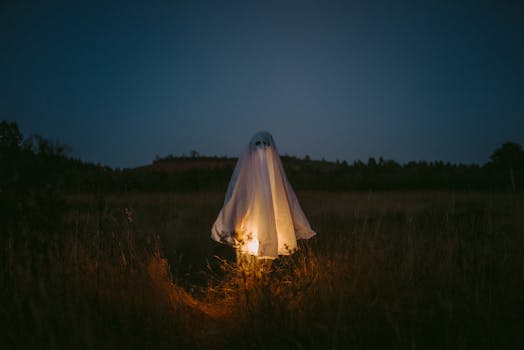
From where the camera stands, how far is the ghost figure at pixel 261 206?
297 centimetres

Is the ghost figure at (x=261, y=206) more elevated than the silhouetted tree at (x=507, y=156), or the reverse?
the silhouetted tree at (x=507, y=156)

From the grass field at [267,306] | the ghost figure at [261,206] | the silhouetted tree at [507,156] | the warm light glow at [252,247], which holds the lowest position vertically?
the grass field at [267,306]

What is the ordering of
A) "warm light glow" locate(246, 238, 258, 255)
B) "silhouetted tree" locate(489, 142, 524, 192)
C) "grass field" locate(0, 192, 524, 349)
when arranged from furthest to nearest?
1. "silhouetted tree" locate(489, 142, 524, 192)
2. "warm light glow" locate(246, 238, 258, 255)
3. "grass field" locate(0, 192, 524, 349)

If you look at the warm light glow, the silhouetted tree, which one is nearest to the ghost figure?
the warm light glow

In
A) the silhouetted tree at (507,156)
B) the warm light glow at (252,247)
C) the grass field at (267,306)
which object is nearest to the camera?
the grass field at (267,306)

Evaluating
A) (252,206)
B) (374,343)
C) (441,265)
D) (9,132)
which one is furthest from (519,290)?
(9,132)

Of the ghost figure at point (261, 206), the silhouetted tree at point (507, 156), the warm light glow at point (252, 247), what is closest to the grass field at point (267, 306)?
the warm light glow at point (252, 247)

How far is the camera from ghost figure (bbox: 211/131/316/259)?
2967 mm

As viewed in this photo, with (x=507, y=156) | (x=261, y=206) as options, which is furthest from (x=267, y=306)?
(x=507, y=156)

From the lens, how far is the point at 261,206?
Result: 9.87 ft

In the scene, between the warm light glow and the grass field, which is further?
the warm light glow

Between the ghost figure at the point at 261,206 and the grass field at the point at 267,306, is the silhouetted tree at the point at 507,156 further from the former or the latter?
the ghost figure at the point at 261,206

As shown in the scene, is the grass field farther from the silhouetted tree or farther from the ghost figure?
the silhouetted tree

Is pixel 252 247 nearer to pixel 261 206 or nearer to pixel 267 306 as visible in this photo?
pixel 261 206
